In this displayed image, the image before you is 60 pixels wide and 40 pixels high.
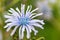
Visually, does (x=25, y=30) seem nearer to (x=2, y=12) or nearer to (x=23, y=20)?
(x=23, y=20)

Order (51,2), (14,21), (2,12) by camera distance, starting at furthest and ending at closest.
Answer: (51,2), (2,12), (14,21)

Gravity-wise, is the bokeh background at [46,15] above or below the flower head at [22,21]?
above

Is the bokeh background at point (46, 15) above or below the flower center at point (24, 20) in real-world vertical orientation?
above

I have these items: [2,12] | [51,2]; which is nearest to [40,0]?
[51,2]

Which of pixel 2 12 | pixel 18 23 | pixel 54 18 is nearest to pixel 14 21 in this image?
pixel 18 23

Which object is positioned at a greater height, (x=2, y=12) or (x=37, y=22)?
(x=2, y=12)

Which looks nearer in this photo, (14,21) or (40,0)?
(14,21)

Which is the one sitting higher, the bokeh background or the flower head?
the bokeh background

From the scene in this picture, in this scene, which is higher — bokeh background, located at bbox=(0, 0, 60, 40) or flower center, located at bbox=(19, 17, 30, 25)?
bokeh background, located at bbox=(0, 0, 60, 40)

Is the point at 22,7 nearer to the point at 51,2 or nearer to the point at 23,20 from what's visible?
the point at 23,20

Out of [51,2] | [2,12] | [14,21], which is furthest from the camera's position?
[51,2]
